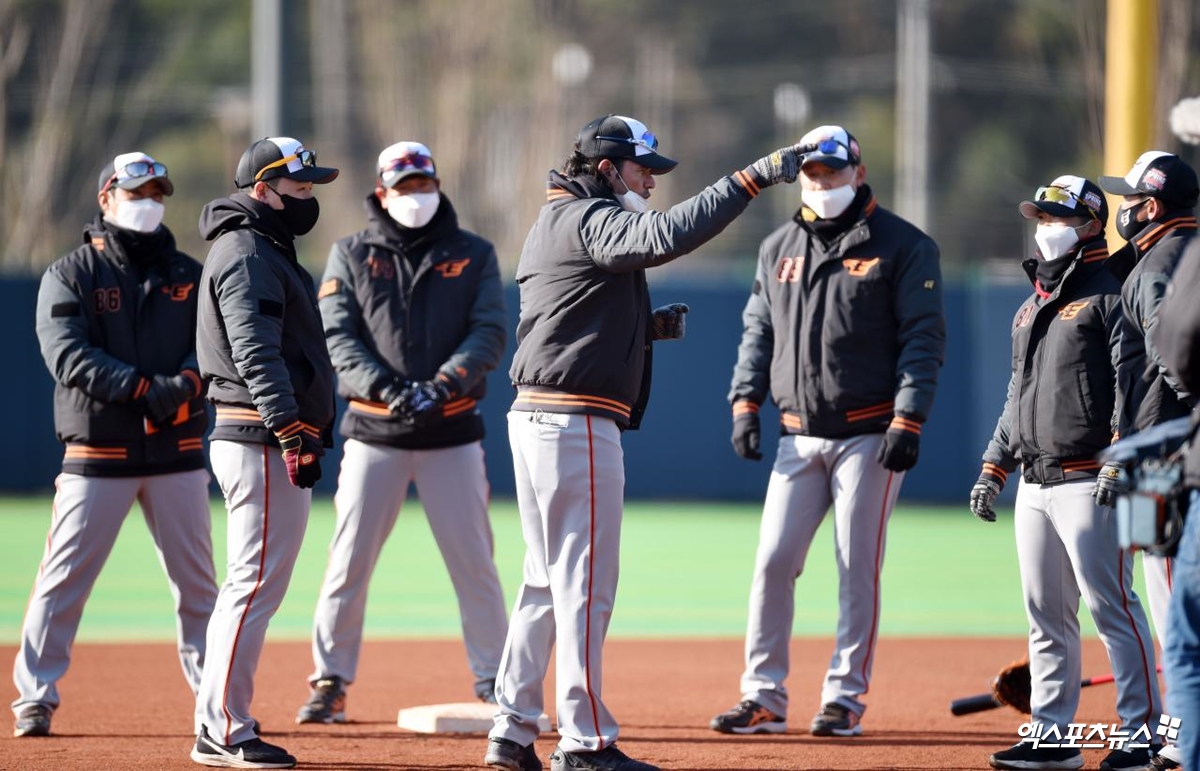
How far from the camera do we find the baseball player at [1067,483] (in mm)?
6727

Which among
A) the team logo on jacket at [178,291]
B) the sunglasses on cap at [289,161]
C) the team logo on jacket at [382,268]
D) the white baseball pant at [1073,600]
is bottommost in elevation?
the white baseball pant at [1073,600]

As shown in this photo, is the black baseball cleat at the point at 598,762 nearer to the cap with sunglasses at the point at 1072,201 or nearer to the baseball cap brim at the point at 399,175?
the cap with sunglasses at the point at 1072,201

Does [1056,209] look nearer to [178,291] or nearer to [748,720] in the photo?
[748,720]

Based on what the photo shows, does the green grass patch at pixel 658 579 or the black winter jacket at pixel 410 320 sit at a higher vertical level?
the black winter jacket at pixel 410 320

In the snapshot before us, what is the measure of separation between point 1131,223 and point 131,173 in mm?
4443

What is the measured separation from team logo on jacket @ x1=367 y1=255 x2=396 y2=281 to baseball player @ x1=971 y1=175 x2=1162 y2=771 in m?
3.08

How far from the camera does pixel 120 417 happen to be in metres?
7.59

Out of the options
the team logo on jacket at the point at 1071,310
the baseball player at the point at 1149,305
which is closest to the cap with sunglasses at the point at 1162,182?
the baseball player at the point at 1149,305

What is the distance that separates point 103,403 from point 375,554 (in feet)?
4.96

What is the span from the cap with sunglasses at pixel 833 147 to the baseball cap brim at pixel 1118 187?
1076mm

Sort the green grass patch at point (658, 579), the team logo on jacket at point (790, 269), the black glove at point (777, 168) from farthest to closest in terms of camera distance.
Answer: the green grass patch at point (658, 579) < the team logo on jacket at point (790, 269) < the black glove at point (777, 168)

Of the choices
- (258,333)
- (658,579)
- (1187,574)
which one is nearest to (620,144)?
(258,333)

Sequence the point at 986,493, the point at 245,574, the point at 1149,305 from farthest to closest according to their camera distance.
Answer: the point at 986,493
the point at 245,574
the point at 1149,305

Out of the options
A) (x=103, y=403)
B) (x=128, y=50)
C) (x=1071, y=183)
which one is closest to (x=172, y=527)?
(x=103, y=403)
